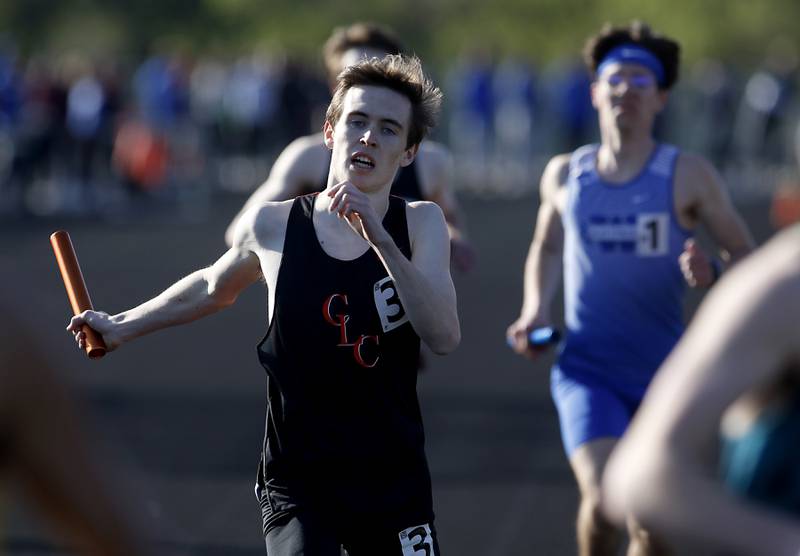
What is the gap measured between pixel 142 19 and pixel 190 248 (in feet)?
109

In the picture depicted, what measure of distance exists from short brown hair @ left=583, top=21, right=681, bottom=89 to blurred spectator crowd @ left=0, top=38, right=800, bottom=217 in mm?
17480

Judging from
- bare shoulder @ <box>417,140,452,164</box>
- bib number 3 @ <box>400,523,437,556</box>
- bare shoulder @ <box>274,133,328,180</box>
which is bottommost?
bib number 3 @ <box>400,523,437,556</box>

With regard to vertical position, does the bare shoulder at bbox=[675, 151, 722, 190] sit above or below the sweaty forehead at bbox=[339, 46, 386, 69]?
below

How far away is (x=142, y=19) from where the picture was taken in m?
51.0

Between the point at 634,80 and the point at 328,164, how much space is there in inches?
45.5

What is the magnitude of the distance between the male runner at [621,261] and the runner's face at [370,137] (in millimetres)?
1337

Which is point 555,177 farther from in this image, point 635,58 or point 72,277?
point 72,277

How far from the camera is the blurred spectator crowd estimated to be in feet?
75.9

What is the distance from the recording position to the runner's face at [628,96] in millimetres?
5621

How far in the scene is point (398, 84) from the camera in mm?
4375

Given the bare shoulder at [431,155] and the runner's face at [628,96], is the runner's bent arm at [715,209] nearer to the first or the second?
the runner's face at [628,96]

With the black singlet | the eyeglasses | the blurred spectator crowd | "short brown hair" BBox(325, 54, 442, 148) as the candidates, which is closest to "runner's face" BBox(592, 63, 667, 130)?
the eyeglasses

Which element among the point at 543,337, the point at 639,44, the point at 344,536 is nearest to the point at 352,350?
the point at 344,536

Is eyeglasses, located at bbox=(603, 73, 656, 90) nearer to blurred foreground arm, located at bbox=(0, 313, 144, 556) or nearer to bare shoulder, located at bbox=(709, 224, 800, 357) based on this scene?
bare shoulder, located at bbox=(709, 224, 800, 357)
